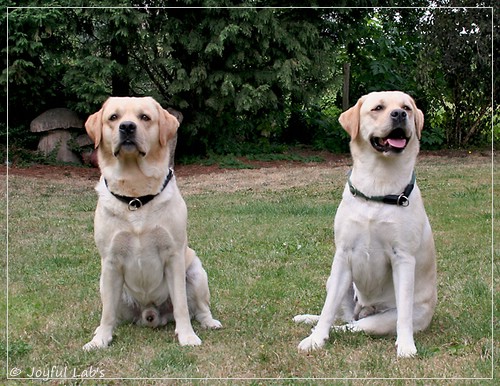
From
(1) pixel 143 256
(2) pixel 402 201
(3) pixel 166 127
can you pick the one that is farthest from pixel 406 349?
(3) pixel 166 127

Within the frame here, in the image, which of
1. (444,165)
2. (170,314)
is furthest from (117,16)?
(170,314)

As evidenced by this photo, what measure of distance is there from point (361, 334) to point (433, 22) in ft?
42.0

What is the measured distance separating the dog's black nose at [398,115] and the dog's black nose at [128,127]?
1523 mm

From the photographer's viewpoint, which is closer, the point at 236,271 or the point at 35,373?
the point at 35,373

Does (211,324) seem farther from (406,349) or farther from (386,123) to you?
(386,123)

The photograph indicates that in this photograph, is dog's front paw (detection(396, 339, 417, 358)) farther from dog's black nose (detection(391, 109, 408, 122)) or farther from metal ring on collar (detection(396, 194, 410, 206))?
dog's black nose (detection(391, 109, 408, 122))

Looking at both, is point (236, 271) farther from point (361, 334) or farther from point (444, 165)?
point (444, 165)

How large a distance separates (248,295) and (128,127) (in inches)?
71.1

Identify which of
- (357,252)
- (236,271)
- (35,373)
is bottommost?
(236,271)

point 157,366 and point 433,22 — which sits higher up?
point 433,22

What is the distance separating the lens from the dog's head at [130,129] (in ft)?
13.1

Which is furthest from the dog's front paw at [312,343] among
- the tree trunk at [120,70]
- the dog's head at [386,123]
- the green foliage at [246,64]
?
the tree trunk at [120,70]

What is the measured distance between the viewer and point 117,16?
42.7 ft

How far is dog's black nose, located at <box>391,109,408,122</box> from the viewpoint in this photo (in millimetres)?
3766
